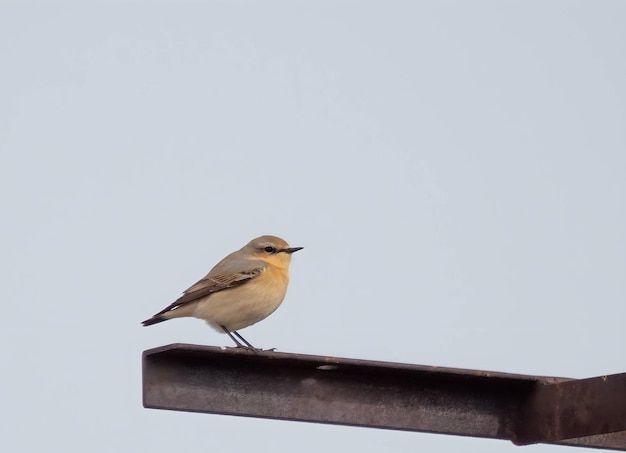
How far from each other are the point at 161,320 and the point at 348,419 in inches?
179

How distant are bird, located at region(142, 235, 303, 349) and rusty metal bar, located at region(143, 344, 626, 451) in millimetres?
4395

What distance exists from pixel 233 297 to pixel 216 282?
0.25 meters

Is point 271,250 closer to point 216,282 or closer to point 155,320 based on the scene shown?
point 216,282

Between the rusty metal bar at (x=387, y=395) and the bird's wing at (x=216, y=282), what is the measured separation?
4444 mm

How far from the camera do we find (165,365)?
7316 mm

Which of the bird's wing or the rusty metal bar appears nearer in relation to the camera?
the rusty metal bar

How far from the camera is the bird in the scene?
12.2 meters

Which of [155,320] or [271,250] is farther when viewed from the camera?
[271,250]

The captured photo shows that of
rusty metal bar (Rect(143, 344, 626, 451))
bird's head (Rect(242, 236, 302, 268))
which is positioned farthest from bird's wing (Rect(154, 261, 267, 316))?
rusty metal bar (Rect(143, 344, 626, 451))

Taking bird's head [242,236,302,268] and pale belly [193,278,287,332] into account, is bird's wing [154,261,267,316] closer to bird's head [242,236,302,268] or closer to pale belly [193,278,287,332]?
pale belly [193,278,287,332]

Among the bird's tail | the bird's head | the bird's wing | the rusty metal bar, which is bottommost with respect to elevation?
the rusty metal bar

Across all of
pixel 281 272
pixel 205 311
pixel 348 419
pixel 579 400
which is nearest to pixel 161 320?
pixel 205 311

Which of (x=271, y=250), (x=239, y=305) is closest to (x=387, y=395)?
(x=239, y=305)

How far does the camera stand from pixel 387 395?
26.2 feet
